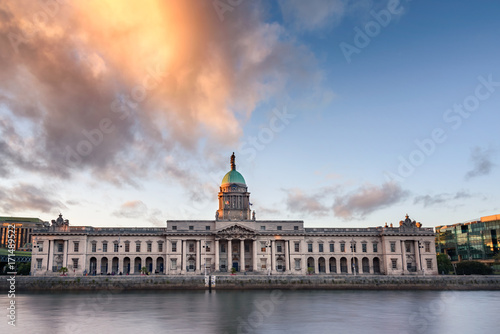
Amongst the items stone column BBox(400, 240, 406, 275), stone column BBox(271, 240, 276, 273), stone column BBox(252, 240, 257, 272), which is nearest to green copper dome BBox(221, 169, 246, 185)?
stone column BBox(252, 240, 257, 272)

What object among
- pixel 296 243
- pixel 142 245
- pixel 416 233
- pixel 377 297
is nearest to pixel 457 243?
pixel 416 233

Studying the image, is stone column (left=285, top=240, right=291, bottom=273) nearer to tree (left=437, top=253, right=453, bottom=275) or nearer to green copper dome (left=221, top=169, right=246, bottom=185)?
green copper dome (left=221, top=169, right=246, bottom=185)

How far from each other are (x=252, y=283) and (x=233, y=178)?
150ft

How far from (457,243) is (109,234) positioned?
353 ft

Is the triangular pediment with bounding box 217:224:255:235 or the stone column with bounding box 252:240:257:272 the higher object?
the triangular pediment with bounding box 217:224:255:235

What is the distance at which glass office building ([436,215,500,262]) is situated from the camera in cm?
12934

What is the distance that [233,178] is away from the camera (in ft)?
407

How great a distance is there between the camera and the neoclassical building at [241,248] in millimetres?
103875

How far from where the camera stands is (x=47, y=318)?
46938 mm

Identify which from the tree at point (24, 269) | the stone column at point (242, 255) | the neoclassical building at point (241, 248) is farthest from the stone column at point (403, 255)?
the tree at point (24, 269)

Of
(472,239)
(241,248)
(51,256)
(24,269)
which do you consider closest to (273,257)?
(241,248)

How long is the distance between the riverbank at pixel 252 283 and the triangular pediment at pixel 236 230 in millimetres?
22219

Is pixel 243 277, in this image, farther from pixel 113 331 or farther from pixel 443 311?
pixel 113 331

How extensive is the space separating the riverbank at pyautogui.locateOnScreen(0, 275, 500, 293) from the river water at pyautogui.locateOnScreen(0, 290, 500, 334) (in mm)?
12825
